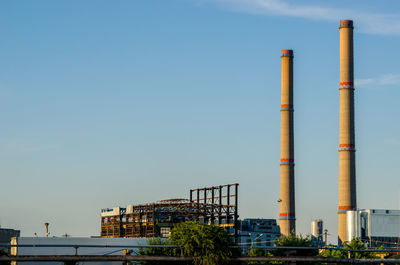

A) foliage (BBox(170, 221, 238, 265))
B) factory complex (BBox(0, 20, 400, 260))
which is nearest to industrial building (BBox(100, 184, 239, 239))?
factory complex (BBox(0, 20, 400, 260))

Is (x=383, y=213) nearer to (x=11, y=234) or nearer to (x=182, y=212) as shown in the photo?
(x=182, y=212)

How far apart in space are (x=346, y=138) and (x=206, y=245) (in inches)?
3177

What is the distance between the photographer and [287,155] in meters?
110

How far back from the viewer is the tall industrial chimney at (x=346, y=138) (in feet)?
338

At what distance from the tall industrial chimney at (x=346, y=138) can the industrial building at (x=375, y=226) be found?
175 centimetres

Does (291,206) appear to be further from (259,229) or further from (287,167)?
(259,229)

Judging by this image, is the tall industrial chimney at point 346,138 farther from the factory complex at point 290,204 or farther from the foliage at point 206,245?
the foliage at point 206,245

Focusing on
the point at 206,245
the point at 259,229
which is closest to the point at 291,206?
the point at 259,229

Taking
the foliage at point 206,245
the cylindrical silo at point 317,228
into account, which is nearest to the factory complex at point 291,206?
the cylindrical silo at point 317,228

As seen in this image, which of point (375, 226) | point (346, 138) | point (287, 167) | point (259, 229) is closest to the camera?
point (346, 138)

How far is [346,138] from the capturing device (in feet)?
341

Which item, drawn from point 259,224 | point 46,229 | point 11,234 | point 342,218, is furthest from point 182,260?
point 259,224

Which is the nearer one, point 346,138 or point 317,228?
point 346,138

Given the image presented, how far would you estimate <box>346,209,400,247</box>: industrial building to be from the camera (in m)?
103
